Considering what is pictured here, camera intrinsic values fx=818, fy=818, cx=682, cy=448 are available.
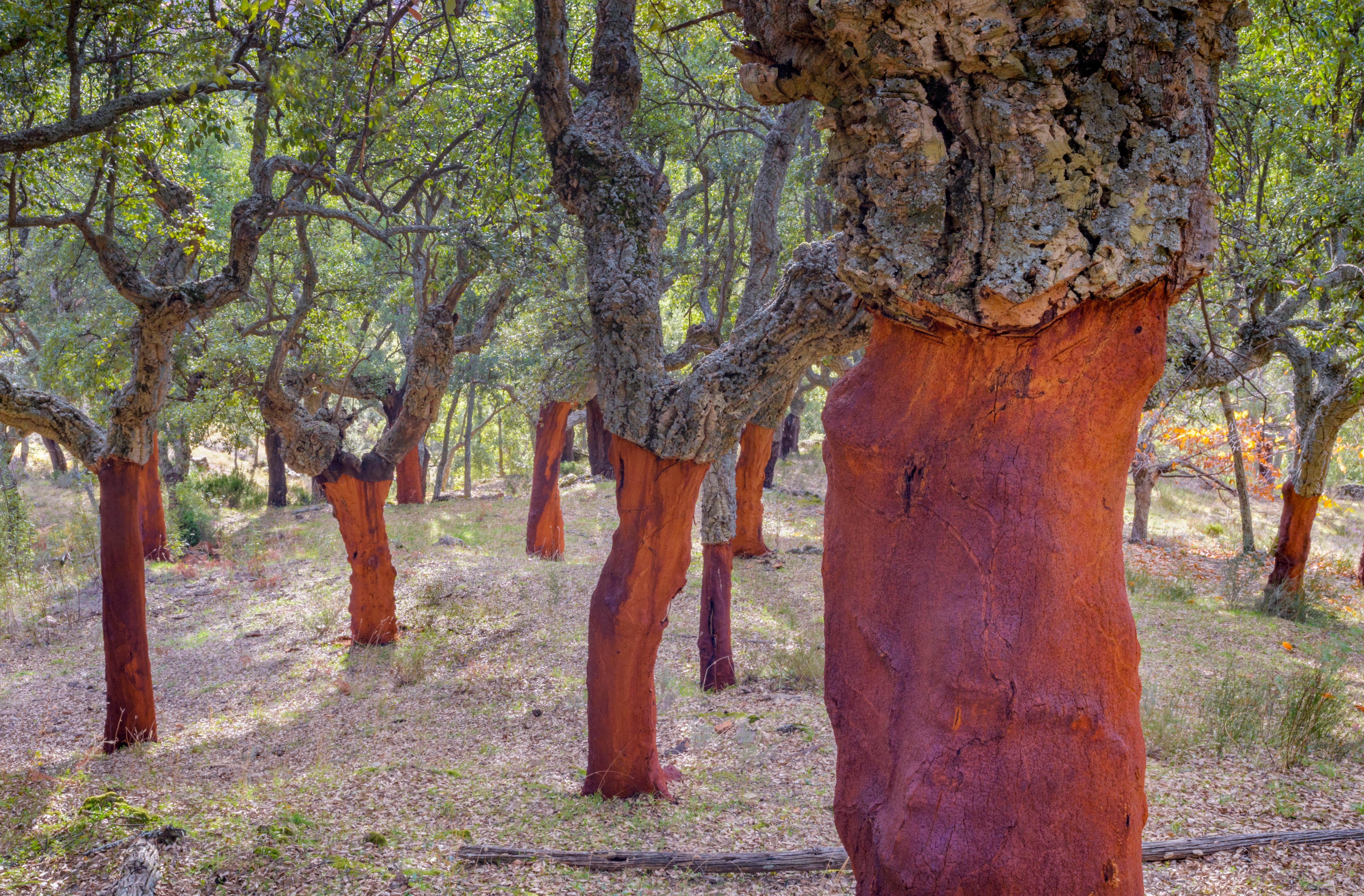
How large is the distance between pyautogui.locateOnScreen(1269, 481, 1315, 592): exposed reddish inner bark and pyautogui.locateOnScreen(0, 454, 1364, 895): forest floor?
54cm

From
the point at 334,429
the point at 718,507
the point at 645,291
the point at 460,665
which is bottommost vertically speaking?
the point at 460,665

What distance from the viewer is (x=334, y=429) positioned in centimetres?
842

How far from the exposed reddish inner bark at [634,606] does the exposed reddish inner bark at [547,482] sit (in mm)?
8092

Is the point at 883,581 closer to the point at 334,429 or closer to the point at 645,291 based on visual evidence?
the point at 645,291

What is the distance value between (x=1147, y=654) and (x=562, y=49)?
7129 mm

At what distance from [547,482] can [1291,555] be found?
10.0 m

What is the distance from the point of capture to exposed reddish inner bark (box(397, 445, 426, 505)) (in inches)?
741

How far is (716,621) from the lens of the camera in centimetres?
736

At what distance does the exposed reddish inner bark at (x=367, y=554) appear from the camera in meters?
8.59

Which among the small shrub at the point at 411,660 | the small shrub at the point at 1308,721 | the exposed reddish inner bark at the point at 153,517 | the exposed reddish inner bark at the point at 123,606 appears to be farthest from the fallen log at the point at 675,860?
the exposed reddish inner bark at the point at 153,517

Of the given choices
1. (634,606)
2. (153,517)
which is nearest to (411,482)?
(153,517)

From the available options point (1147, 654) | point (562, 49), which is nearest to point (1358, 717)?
point (1147, 654)

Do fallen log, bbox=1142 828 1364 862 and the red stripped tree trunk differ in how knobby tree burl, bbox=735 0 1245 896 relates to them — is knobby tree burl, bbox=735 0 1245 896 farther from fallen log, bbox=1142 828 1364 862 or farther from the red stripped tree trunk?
the red stripped tree trunk

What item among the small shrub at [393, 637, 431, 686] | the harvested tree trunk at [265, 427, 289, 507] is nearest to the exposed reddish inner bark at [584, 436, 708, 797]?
the small shrub at [393, 637, 431, 686]
